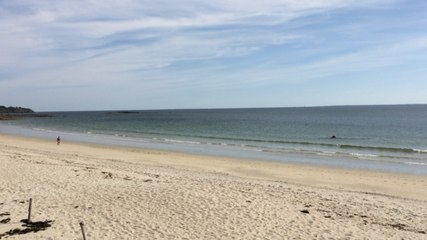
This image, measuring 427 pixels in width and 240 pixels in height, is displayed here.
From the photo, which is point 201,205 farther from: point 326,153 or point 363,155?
point 363,155

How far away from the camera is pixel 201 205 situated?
39.1 feet

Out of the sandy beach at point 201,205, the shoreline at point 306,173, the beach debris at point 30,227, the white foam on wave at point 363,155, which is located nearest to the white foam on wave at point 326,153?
the white foam on wave at point 363,155

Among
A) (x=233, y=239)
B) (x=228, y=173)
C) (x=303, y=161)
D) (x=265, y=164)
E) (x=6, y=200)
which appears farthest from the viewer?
(x=303, y=161)

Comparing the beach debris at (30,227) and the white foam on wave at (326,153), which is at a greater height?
the white foam on wave at (326,153)

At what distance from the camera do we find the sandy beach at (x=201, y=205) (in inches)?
388

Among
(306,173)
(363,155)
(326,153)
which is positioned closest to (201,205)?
(306,173)

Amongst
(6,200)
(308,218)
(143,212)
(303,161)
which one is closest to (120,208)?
(143,212)

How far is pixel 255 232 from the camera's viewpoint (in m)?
9.84

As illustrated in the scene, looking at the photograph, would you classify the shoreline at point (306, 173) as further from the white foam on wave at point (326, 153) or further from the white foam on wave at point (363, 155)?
the white foam on wave at point (363, 155)

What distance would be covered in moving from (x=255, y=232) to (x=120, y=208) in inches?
165

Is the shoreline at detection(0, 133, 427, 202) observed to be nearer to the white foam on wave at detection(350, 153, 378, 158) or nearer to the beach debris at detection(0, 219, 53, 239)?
the white foam on wave at detection(350, 153, 378, 158)

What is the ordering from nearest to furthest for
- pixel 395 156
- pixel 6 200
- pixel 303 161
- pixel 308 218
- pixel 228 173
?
pixel 308 218
pixel 6 200
pixel 228 173
pixel 303 161
pixel 395 156

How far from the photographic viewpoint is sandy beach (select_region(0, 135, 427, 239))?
9867 mm

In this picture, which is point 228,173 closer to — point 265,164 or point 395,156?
point 265,164
